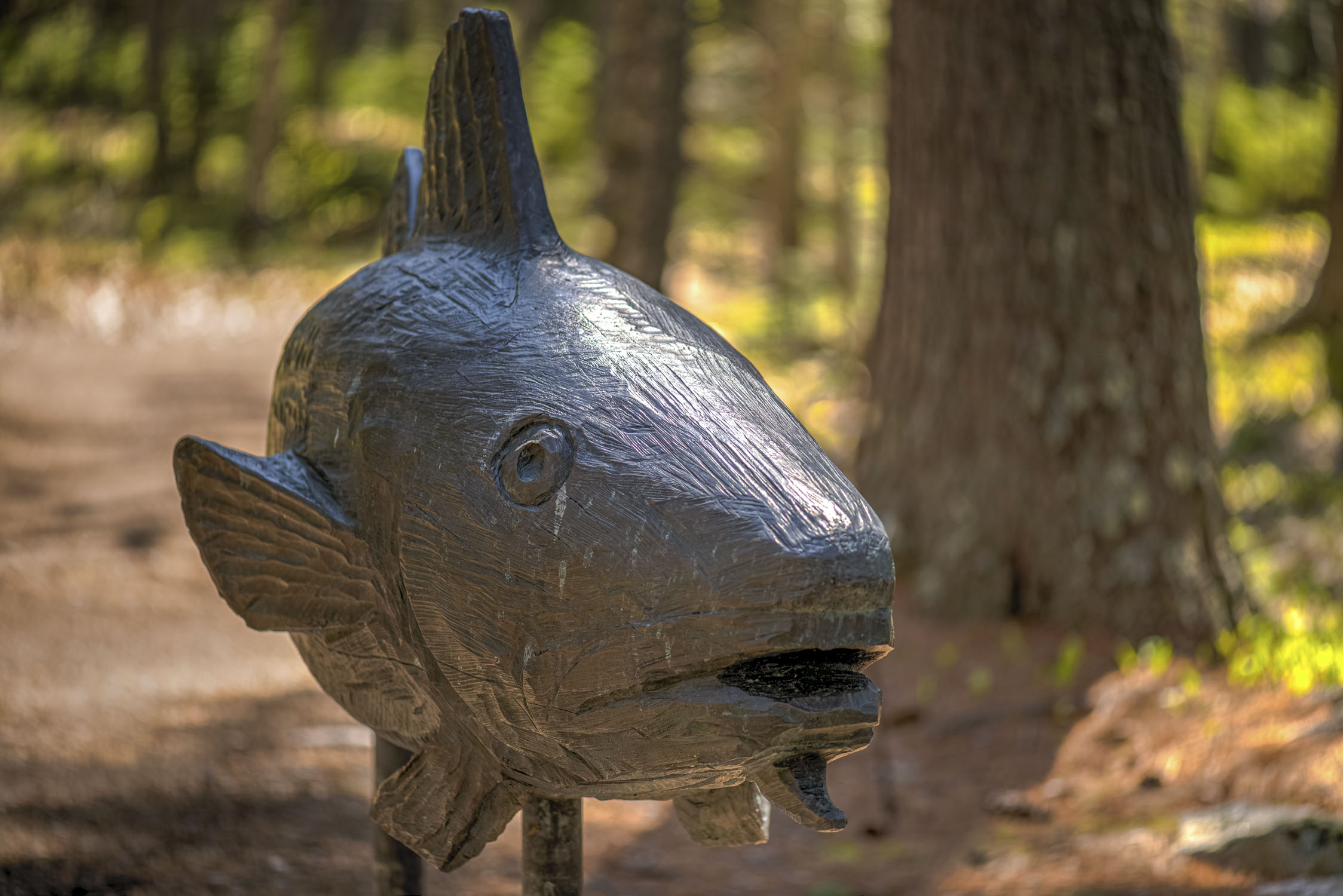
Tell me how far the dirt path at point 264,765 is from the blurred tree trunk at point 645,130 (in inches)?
152

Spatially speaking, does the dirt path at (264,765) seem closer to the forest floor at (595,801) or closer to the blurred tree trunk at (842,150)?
the forest floor at (595,801)

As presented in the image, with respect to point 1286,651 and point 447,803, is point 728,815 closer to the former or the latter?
point 447,803

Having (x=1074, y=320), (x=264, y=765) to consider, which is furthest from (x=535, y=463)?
(x=1074, y=320)

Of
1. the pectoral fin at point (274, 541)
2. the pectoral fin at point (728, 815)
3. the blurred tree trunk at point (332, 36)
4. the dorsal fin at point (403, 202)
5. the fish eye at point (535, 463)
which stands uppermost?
the blurred tree trunk at point (332, 36)

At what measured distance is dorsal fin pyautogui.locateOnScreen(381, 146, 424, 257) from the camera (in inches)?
93.0

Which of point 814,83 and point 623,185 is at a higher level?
point 814,83

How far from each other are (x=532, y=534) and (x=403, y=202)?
1.11m

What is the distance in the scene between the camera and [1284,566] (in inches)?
232

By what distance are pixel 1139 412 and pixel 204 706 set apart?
377 cm

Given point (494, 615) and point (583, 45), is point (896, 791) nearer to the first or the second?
point (494, 615)

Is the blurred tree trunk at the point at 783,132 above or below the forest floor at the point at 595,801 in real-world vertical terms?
above


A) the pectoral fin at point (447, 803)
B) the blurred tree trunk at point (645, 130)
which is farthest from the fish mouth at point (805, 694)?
the blurred tree trunk at point (645, 130)

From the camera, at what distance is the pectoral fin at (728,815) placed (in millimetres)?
1822

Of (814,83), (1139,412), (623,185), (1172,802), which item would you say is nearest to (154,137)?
(623,185)
